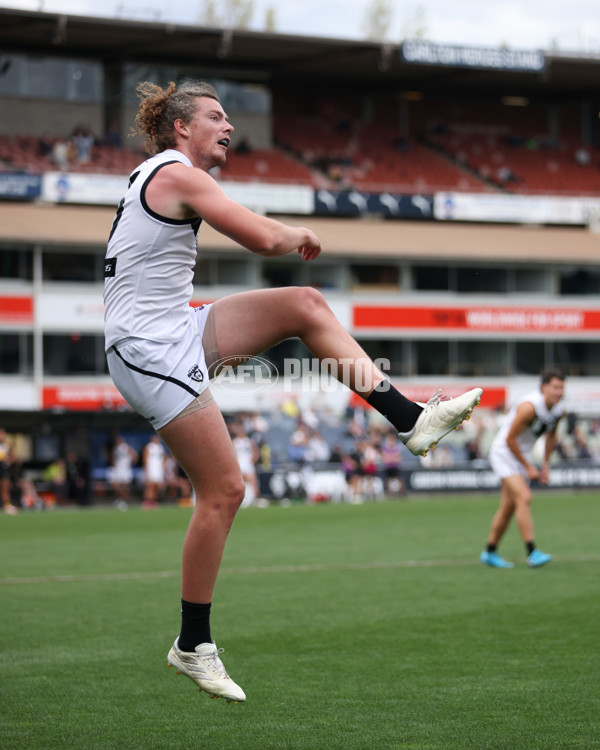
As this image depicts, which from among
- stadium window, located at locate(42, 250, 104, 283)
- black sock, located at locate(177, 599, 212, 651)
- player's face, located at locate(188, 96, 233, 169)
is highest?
stadium window, located at locate(42, 250, 104, 283)

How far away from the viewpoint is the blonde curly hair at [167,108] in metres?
4.41

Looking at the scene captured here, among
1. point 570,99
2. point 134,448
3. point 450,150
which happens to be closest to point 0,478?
point 134,448

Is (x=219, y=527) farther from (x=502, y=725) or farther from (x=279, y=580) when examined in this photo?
(x=279, y=580)

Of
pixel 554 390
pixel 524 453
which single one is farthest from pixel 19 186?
pixel 554 390

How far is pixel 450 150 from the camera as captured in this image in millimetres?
43562

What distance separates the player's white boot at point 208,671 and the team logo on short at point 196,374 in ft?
3.76

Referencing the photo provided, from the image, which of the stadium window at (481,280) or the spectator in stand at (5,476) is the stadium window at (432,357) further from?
the spectator in stand at (5,476)

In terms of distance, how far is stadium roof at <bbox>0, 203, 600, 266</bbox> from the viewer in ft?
106

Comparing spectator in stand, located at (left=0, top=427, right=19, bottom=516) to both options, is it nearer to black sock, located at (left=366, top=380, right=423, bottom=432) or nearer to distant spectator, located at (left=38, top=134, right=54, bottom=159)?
distant spectator, located at (left=38, top=134, right=54, bottom=159)

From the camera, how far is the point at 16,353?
106ft

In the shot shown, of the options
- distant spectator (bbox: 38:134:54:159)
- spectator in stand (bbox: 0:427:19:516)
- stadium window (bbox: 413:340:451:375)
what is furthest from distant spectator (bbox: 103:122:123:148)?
spectator in stand (bbox: 0:427:19:516)

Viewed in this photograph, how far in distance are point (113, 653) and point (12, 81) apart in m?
33.9

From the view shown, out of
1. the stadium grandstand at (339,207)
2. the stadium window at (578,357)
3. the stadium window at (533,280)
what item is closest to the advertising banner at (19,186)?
the stadium grandstand at (339,207)

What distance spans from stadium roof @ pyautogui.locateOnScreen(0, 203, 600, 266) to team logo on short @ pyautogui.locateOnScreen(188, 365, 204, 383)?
28.4m
